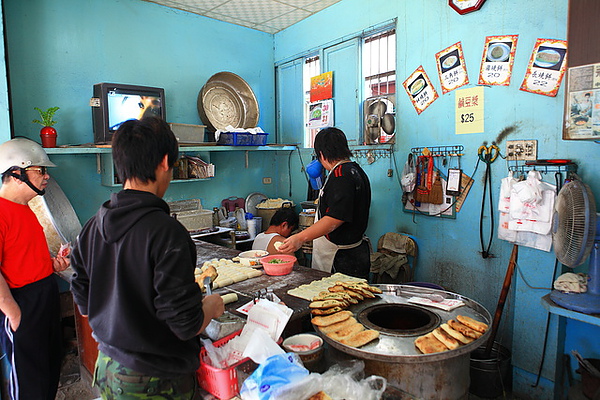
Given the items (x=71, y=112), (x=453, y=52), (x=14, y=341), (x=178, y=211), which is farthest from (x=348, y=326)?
(x=71, y=112)

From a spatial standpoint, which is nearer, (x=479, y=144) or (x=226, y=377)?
(x=226, y=377)

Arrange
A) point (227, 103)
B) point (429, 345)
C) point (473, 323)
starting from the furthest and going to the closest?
point (227, 103)
point (473, 323)
point (429, 345)

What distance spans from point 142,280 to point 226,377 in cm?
56

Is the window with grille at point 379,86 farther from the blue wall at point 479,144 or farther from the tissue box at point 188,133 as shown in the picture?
the tissue box at point 188,133

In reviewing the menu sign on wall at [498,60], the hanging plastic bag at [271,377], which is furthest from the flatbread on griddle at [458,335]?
the menu sign on wall at [498,60]

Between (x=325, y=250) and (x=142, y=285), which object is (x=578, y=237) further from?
(x=142, y=285)

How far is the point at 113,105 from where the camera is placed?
3.82 m

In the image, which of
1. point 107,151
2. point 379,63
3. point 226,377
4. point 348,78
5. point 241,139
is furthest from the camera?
point 241,139

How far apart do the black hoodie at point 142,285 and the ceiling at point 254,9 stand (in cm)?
390

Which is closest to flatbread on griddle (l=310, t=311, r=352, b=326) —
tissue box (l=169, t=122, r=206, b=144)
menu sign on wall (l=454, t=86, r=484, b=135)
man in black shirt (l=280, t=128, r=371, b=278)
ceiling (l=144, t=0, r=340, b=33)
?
man in black shirt (l=280, t=128, r=371, b=278)

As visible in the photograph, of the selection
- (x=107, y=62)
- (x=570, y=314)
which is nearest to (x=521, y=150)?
(x=570, y=314)

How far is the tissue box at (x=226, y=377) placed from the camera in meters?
1.53

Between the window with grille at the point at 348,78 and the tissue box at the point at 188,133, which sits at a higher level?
the window with grille at the point at 348,78

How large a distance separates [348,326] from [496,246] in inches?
76.7
